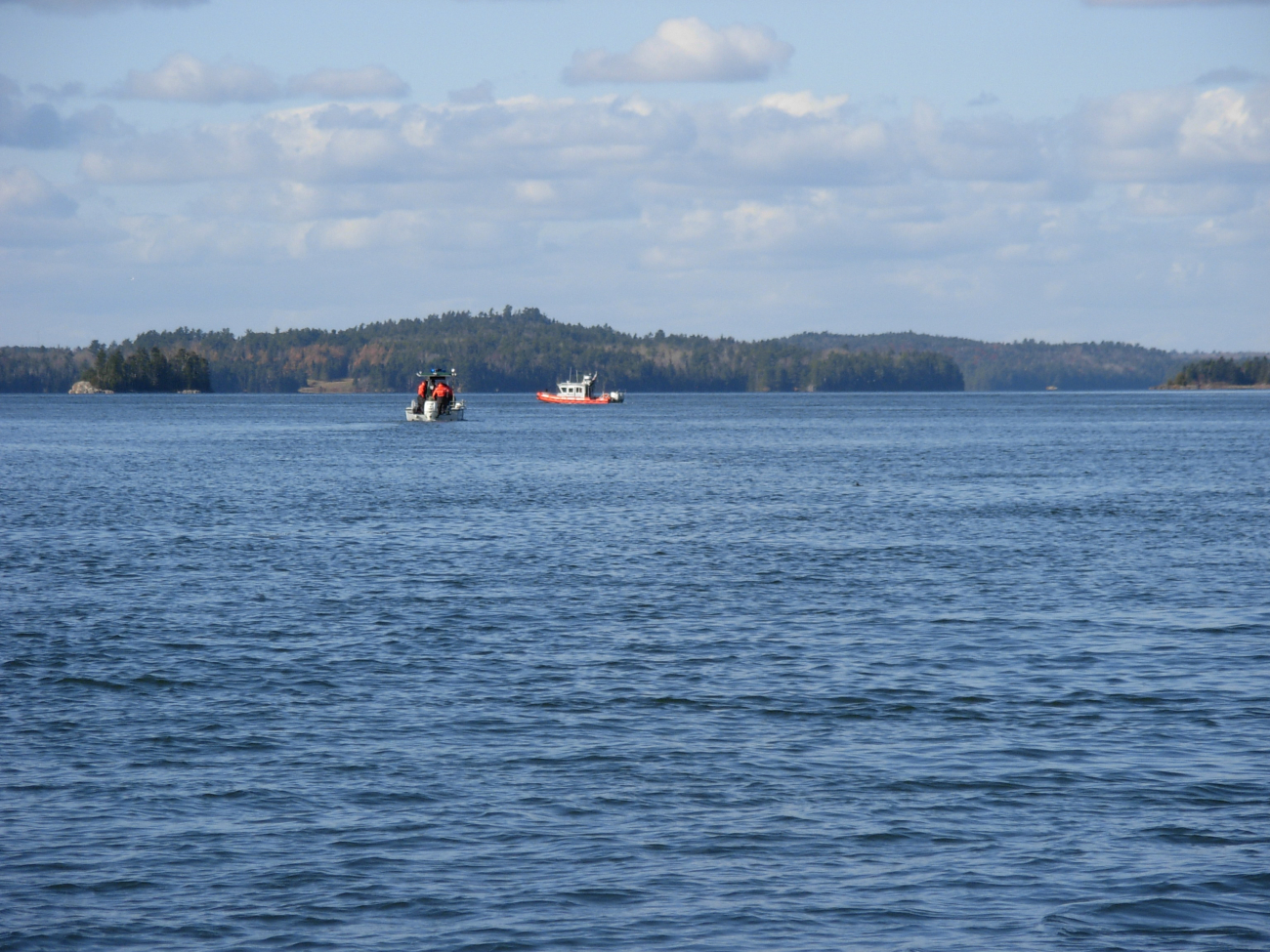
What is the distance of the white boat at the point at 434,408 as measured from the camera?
179625mm

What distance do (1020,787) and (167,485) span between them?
67003 millimetres

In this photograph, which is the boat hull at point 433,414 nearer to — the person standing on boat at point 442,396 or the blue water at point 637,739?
the person standing on boat at point 442,396

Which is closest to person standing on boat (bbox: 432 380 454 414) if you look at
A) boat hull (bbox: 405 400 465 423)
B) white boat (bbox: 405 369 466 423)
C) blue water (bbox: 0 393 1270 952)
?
white boat (bbox: 405 369 466 423)

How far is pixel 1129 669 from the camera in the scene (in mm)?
26375

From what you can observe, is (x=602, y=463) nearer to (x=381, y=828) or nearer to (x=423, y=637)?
(x=423, y=637)

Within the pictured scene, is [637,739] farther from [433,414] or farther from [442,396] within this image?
[442,396]

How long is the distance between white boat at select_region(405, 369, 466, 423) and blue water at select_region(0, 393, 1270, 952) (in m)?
128

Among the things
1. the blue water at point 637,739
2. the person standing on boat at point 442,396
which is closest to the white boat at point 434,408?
the person standing on boat at point 442,396

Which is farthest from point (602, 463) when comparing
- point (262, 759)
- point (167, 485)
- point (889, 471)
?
point (262, 759)

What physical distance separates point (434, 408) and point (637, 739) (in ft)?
527

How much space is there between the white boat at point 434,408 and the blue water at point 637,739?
128 meters

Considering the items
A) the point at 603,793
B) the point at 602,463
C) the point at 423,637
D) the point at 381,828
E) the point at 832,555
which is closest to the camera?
the point at 381,828

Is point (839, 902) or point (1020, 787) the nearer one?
point (839, 902)

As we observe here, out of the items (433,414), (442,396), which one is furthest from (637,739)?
(442,396)
